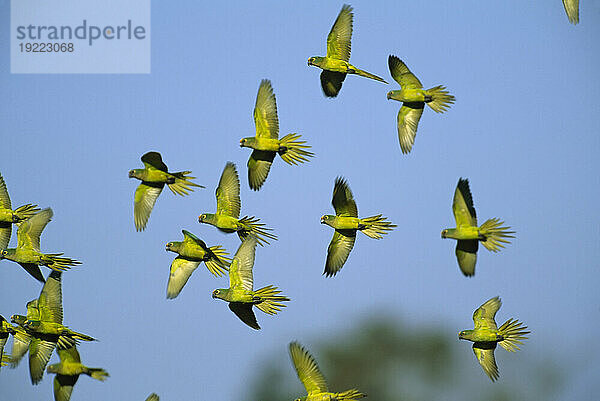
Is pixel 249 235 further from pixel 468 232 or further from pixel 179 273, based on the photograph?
pixel 468 232

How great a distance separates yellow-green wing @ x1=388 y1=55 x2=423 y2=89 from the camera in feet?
6.25

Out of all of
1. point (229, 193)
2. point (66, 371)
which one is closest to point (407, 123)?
point (229, 193)

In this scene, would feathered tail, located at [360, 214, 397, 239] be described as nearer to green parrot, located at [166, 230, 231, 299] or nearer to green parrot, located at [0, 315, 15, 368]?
green parrot, located at [166, 230, 231, 299]

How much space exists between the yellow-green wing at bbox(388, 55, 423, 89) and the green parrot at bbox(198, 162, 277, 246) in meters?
0.42

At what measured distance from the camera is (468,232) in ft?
5.64

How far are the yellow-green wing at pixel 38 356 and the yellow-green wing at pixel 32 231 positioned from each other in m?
0.21

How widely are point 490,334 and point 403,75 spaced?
0.59 metres

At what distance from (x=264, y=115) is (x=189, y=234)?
1.05 feet

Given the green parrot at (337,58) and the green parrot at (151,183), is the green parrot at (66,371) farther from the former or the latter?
the green parrot at (337,58)

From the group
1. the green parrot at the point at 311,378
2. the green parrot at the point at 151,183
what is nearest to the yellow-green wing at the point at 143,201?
the green parrot at the point at 151,183

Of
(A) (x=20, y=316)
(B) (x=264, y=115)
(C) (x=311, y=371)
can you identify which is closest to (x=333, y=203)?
(B) (x=264, y=115)

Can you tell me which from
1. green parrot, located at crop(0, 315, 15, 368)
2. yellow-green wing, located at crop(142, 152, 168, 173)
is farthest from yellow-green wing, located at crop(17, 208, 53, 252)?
yellow-green wing, located at crop(142, 152, 168, 173)

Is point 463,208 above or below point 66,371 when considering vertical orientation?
above

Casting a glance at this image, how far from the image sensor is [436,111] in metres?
1.87
